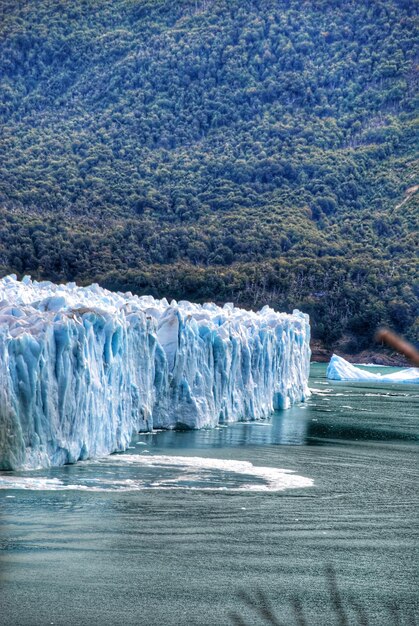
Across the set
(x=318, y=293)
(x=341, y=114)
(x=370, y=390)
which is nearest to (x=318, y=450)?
(x=370, y=390)

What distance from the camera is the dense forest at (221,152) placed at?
211ft

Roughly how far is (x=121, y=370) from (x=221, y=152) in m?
65.5

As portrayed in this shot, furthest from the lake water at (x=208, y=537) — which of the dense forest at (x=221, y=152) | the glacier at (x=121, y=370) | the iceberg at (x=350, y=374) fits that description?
the dense forest at (x=221, y=152)

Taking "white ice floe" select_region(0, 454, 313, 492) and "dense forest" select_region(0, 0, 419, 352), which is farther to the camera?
"dense forest" select_region(0, 0, 419, 352)

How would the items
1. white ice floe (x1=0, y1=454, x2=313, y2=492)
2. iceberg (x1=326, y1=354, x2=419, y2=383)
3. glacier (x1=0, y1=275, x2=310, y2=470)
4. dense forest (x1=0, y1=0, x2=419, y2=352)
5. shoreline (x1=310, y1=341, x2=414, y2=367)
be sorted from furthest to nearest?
dense forest (x1=0, y1=0, x2=419, y2=352) → shoreline (x1=310, y1=341, x2=414, y2=367) → iceberg (x1=326, y1=354, x2=419, y2=383) → glacier (x1=0, y1=275, x2=310, y2=470) → white ice floe (x1=0, y1=454, x2=313, y2=492)

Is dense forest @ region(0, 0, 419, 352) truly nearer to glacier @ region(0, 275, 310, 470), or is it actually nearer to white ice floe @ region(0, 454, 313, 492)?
glacier @ region(0, 275, 310, 470)

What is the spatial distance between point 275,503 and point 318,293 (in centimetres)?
4717

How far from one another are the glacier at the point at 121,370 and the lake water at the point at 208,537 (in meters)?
0.56

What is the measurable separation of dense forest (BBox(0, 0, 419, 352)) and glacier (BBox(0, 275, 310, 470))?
90.7 ft

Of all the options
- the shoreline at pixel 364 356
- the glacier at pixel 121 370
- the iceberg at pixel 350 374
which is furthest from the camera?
the shoreline at pixel 364 356

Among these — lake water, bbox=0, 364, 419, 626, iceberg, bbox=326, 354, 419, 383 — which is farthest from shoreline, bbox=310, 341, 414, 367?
lake water, bbox=0, 364, 419, 626

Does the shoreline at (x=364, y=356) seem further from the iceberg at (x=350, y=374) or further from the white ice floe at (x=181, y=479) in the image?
the white ice floe at (x=181, y=479)

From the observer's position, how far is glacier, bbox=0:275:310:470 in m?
17.5

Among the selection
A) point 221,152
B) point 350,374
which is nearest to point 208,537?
point 350,374
